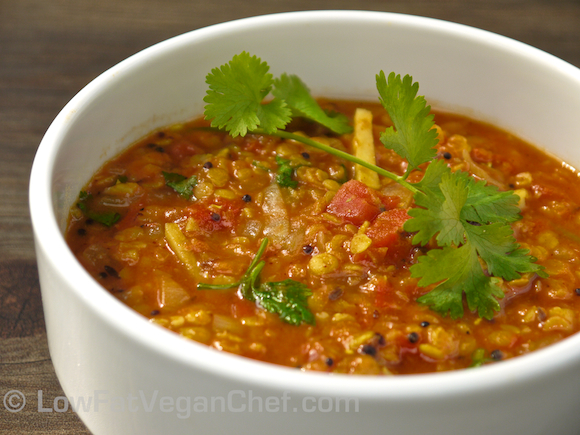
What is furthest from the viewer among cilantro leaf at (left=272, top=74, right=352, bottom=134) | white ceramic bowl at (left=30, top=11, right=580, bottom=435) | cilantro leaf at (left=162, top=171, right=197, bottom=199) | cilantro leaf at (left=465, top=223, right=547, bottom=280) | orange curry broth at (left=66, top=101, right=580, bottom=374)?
cilantro leaf at (left=272, top=74, right=352, bottom=134)

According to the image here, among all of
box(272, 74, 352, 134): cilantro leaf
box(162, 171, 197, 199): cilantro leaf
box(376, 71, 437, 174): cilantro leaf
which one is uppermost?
box(376, 71, 437, 174): cilantro leaf

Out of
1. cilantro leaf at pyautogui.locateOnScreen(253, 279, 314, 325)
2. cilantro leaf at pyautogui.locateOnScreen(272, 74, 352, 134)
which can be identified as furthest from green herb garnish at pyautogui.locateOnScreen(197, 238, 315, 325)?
cilantro leaf at pyautogui.locateOnScreen(272, 74, 352, 134)

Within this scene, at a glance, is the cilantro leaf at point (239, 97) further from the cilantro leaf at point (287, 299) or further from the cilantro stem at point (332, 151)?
the cilantro leaf at point (287, 299)

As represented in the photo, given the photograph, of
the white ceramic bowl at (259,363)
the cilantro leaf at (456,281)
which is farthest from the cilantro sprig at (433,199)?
the white ceramic bowl at (259,363)

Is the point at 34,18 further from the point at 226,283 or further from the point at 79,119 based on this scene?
the point at 226,283

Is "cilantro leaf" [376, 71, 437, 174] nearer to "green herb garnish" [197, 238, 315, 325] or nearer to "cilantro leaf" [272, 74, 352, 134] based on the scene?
"cilantro leaf" [272, 74, 352, 134]

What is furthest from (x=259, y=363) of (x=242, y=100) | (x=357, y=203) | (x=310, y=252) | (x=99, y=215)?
(x=242, y=100)
